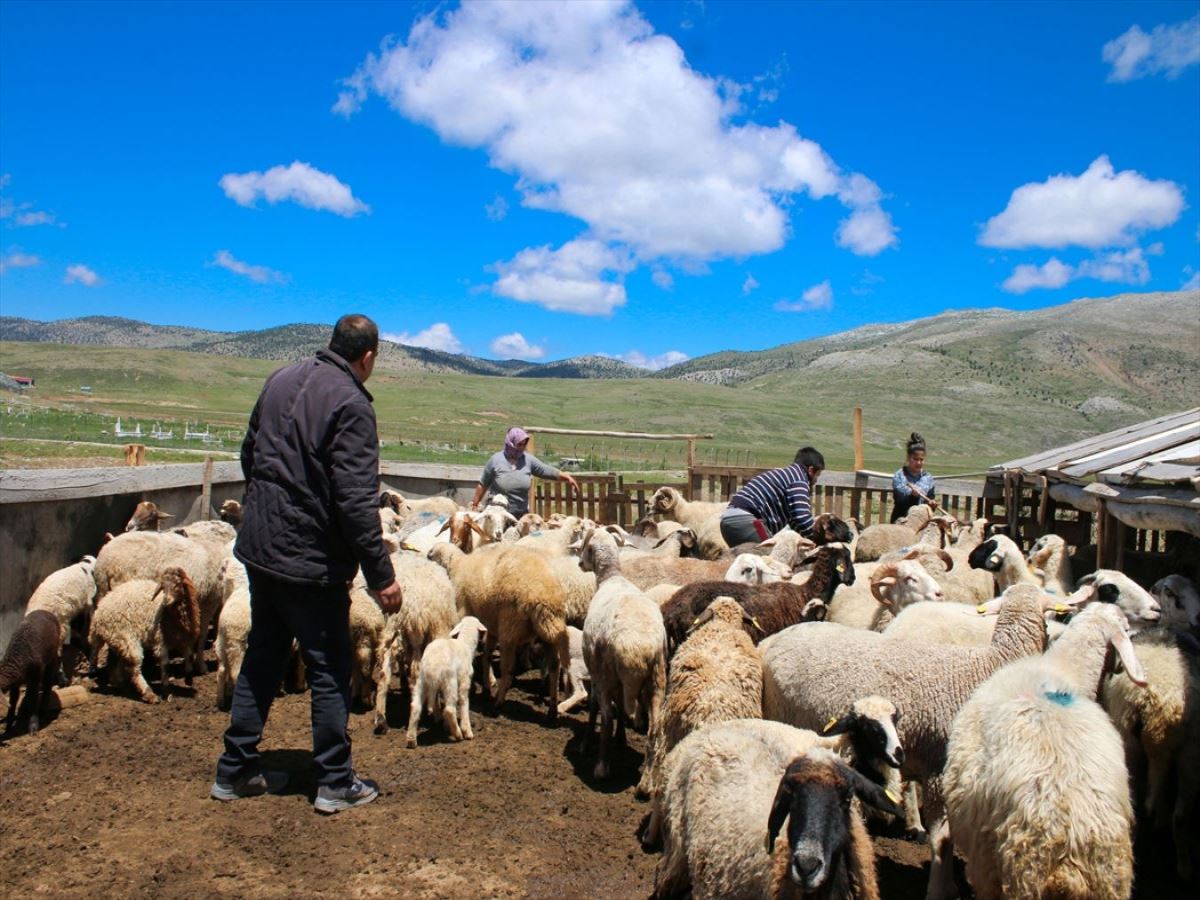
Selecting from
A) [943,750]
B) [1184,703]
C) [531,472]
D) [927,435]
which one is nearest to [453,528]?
[531,472]

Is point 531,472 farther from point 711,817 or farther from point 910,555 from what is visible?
point 711,817

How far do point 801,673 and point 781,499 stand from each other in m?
4.47

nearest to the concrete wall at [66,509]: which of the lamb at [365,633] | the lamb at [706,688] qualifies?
the lamb at [365,633]

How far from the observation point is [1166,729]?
190 inches

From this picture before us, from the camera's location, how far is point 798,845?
10.2 feet

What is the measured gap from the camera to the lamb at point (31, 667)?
603cm

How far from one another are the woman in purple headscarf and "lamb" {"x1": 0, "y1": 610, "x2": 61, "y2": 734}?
5.54 m

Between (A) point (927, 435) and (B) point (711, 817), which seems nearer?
(B) point (711, 817)

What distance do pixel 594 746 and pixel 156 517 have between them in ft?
19.6

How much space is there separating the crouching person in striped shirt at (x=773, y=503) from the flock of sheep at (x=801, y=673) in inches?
17.1

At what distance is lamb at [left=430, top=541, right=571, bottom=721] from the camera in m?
7.21

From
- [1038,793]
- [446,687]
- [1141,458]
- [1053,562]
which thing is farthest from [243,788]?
[1141,458]

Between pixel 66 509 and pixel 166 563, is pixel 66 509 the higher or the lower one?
the higher one

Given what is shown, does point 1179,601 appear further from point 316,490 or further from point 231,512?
point 231,512
